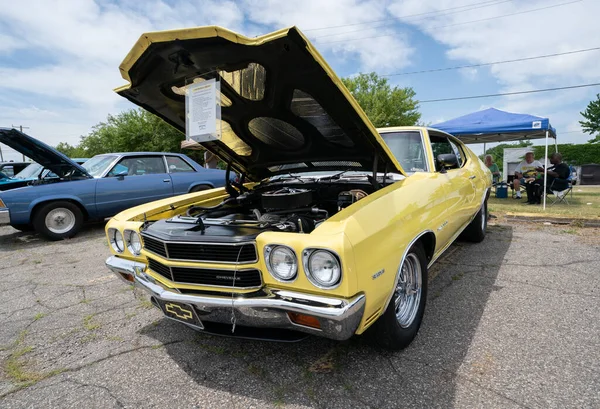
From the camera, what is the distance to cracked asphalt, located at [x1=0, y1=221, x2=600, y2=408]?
1.86 metres

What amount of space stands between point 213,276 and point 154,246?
521 mm

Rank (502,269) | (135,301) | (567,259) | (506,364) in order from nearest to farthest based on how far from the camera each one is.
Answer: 1. (506,364)
2. (135,301)
3. (502,269)
4. (567,259)

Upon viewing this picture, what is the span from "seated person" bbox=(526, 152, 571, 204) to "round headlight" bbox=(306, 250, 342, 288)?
9179 mm

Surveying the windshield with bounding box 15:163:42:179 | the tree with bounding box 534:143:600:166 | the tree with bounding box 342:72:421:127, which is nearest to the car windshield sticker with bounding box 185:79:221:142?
the windshield with bounding box 15:163:42:179

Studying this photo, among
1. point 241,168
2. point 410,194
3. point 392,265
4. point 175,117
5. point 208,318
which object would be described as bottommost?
point 208,318

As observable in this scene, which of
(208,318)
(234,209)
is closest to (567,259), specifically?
(234,209)

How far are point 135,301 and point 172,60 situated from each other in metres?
2.24

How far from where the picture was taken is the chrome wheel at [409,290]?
2359mm

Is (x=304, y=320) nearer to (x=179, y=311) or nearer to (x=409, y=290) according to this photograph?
(x=179, y=311)

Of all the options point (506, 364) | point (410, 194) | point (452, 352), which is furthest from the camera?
point (410, 194)

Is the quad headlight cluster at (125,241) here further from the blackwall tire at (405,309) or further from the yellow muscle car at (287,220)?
the blackwall tire at (405,309)

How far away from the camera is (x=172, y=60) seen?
2.14 m

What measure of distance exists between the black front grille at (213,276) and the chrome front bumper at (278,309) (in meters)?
0.07

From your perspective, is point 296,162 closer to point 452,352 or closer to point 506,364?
point 452,352
